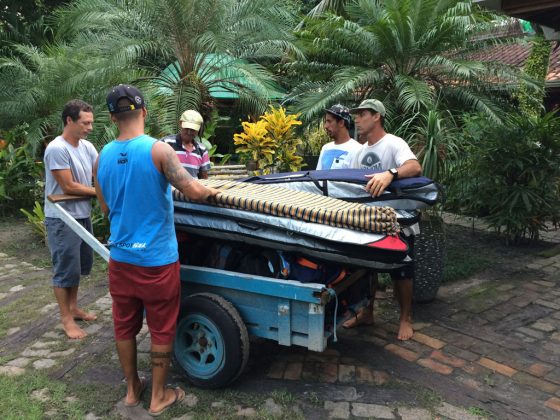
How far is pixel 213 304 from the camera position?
3047mm

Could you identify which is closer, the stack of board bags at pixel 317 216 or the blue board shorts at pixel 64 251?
the stack of board bags at pixel 317 216

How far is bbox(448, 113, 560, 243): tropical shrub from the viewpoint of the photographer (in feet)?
20.6

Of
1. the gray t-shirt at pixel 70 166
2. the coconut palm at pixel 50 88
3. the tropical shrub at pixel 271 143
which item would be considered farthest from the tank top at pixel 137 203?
the coconut palm at pixel 50 88

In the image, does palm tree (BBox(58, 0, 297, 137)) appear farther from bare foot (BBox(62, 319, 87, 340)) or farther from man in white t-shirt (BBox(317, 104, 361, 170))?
bare foot (BBox(62, 319, 87, 340))

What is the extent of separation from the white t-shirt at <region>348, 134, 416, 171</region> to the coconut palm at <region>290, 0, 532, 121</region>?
115 inches

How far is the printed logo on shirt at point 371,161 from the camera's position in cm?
375

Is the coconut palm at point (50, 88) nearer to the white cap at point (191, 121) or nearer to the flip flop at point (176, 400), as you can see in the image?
the white cap at point (191, 121)

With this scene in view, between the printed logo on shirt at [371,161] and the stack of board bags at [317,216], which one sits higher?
the printed logo on shirt at [371,161]

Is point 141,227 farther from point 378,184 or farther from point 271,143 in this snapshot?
point 271,143

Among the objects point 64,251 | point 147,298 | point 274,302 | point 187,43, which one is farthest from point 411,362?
point 187,43

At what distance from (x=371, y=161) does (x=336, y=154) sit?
0.63 meters

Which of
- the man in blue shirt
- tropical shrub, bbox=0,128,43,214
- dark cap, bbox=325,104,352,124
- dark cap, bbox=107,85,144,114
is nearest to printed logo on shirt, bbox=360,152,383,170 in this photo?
dark cap, bbox=325,104,352,124

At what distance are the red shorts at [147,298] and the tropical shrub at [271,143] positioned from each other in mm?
3650

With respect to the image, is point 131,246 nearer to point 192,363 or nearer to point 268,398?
point 192,363
